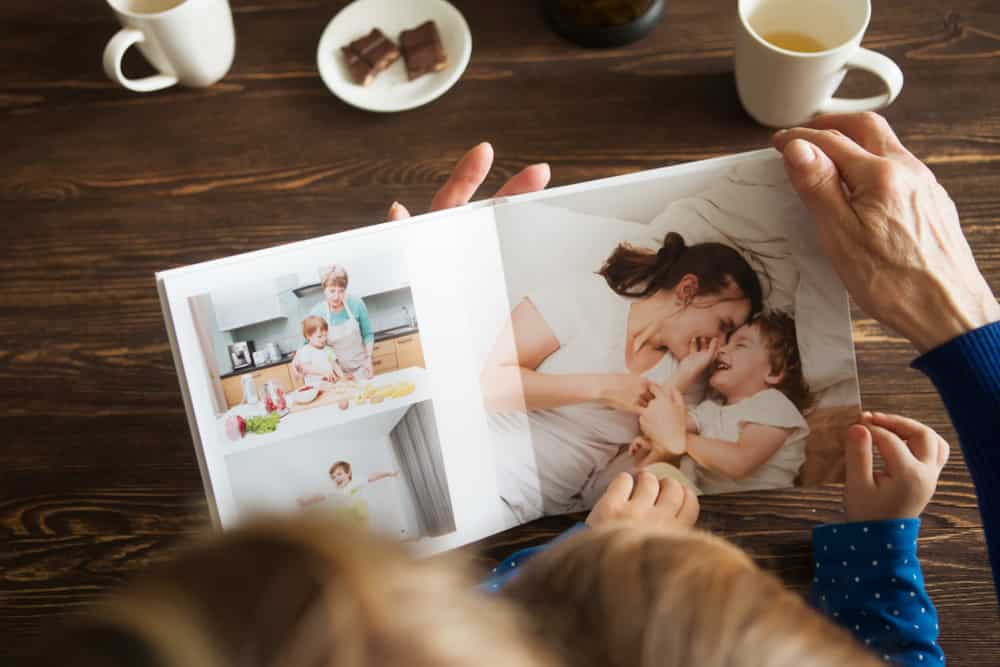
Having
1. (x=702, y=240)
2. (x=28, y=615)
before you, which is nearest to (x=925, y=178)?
(x=702, y=240)

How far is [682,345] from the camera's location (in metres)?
0.66

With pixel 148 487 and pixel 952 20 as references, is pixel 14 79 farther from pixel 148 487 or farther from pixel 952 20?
pixel 952 20

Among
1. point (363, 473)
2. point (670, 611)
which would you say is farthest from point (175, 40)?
point (670, 611)

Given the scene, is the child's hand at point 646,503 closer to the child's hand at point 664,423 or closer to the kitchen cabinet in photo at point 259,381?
the child's hand at point 664,423

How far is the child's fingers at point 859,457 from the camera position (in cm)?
66

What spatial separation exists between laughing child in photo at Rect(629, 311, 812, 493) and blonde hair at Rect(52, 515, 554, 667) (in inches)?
13.5

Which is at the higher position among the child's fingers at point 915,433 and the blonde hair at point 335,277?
the blonde hair at point 335,277

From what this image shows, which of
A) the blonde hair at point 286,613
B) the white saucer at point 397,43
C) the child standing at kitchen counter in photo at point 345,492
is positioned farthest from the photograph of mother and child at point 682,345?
the blonde hair at point 286,613

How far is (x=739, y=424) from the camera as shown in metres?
0.67

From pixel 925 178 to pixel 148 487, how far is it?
667mm

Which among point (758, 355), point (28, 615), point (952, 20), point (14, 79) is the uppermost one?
point (14, 79)

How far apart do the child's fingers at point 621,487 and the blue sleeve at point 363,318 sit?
0.71 feet

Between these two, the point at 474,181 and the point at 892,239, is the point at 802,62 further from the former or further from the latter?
the point at 474,181

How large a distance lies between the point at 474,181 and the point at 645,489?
0.29 meters
